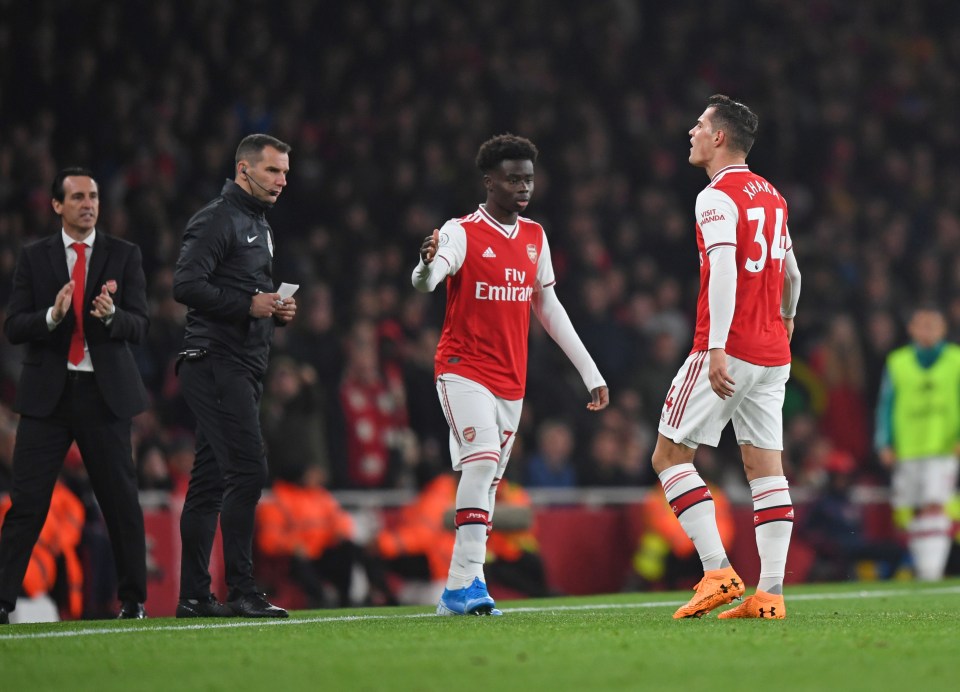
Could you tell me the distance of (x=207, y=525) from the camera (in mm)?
7684

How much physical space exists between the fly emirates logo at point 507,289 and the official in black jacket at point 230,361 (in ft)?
3.07

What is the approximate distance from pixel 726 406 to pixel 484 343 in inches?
52.3

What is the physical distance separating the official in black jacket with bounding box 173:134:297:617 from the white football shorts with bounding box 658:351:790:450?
1958 millimetres

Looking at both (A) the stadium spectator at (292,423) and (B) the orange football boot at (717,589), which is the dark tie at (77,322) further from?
(A) the stadium spectator at (292,423)

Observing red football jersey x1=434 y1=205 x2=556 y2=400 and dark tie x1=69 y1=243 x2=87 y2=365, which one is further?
dark tie x1=69 y1=243 x2=87 y2=365

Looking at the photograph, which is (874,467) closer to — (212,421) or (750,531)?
(750,531)

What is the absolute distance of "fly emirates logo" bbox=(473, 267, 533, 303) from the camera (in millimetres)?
7559

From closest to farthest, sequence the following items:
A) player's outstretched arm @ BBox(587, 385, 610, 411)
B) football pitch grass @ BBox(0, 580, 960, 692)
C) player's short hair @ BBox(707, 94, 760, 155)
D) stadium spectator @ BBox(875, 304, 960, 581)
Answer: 1. football pitch grass @ BBox(0, 580, 960, 692)
2. player's short hair @ BBox(707, 94, 760, 155)
3. player's outstretched arm @ BBox(587, 385, 610, 411)
4. stadium spectator @ BBox(875, 304, 960, 581)

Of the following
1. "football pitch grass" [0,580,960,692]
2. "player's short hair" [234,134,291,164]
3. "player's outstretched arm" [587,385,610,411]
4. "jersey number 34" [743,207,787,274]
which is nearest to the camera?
"football pitch grass" [0,580,960,692]

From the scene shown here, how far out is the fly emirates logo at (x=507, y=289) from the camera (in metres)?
7.56

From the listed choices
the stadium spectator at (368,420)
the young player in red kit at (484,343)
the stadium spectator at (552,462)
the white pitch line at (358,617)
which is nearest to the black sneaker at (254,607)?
the white pitch line at (358,617)

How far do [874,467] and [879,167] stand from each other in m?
4.88

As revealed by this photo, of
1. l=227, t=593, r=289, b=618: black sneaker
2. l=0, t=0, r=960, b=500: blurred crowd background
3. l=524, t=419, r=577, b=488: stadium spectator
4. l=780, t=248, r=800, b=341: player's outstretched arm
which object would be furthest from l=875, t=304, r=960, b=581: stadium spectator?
l=227, t=593, r=289, b=618: black sneaker

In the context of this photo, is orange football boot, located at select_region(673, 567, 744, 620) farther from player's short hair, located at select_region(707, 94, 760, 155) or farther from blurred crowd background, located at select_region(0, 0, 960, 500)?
blurred crowd background, located at select_region(0, 0, 960, 500)
